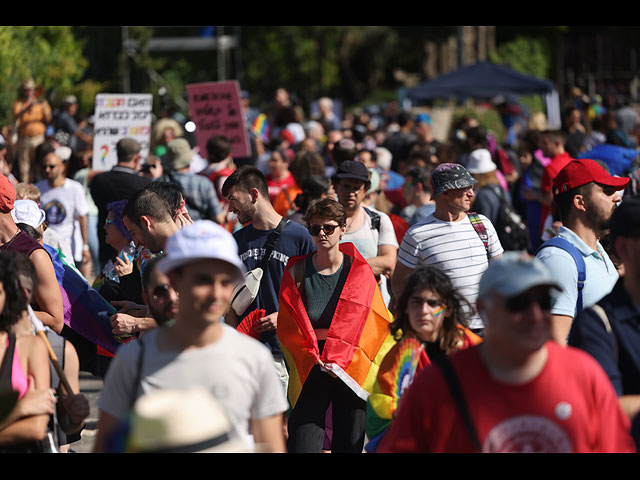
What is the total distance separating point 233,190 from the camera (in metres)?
6.16

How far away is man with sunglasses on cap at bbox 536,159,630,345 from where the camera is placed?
15.2ft

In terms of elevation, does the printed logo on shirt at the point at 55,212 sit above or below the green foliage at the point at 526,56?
below

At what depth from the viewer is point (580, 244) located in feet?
15.9

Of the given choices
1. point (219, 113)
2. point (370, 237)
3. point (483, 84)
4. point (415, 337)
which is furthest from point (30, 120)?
point (415, 337)

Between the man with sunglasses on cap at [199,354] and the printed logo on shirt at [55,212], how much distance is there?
20.5ft

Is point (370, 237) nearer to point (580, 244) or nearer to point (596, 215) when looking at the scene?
point (596, 215)

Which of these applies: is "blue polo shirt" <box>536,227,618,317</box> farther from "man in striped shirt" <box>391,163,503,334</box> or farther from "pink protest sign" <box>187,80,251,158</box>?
"pink protest sign" <box>187,80,251,158</box>

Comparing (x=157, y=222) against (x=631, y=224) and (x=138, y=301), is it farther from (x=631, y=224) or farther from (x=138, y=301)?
(x=631, y=224)

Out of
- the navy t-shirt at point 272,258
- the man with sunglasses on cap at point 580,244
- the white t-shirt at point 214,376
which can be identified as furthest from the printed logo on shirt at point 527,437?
the navy t-shirt at point 272,258

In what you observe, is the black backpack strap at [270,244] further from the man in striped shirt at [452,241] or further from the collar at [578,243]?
the collar at [578,243]

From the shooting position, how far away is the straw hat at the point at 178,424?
282cm

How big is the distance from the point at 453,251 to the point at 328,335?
3.16 ft

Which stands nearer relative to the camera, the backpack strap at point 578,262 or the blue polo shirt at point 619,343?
the blue polo shirt at point 619,343

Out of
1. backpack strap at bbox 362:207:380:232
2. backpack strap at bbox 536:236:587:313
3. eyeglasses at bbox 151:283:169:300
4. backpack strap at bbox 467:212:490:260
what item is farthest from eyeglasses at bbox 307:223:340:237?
eyeglasses at bbox 151:283:169:300
